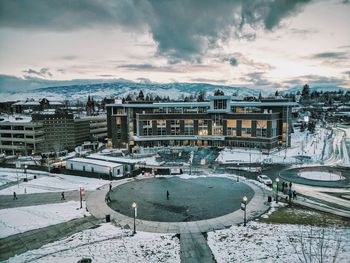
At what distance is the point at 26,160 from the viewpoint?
8369 centimetres

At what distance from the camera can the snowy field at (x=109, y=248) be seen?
24.1m

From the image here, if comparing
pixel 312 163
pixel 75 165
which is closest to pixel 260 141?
pixel 312 163

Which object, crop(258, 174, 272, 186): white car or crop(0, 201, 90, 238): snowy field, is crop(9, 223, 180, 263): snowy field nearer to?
crop(0, 201, 90, 238): snowy field

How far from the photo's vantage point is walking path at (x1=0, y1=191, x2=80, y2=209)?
3903 centimetres

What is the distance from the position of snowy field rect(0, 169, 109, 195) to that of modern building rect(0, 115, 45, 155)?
127 feet

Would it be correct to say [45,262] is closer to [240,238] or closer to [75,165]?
[240,238]

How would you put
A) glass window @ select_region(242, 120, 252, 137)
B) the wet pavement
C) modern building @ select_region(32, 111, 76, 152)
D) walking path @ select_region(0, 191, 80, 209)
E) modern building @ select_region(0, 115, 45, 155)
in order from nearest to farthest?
the wet pavement < walking path @ select_region(0, 191, 80, 209) < glass window @ select_region(242, 120, 252, 137) < modern building @ select_region(0, 115, 45, 155) < modern building @ select_region(32, 111, 76, 152)

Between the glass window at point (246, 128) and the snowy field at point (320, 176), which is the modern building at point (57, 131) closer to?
the glass window at point (246, 128)

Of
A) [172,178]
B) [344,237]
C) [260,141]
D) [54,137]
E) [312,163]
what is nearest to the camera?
[344,237]

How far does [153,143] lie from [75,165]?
35.7 m

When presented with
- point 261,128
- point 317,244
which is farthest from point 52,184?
point 261,128

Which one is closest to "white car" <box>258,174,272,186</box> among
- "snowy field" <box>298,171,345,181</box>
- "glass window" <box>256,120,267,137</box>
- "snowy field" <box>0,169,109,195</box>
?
"snowy field" <box>298,171,345,181</box>

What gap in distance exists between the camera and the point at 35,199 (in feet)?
134

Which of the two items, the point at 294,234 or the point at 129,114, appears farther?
the point at 129,114
